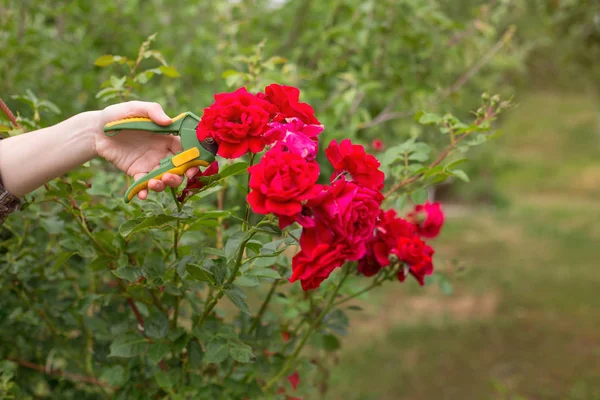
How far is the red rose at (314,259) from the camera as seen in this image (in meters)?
0.99

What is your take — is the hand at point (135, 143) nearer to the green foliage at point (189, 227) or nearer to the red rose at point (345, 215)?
the green foliage at point (189, 227)

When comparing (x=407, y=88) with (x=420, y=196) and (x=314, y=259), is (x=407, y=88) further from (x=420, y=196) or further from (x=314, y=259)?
(x=314, y=259)

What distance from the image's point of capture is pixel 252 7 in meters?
3.25

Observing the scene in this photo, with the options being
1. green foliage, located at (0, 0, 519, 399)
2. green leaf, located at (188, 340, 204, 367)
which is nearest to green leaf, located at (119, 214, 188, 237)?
green foliage, located at (0, 0, 519, 399)

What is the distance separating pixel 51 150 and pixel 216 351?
0.55 m

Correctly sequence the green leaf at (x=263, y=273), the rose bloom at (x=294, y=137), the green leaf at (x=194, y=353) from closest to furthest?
1. the rose bloom at (x=294, y=137)
2. the green leaf at (x=263, y=273)
3. the green leaf at (x=194, y=353)

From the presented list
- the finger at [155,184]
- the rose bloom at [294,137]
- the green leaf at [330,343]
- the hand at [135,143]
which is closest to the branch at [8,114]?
the hand at [135,143]

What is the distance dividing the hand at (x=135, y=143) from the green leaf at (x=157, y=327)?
449 millimetres

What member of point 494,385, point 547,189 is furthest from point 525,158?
point 494,385

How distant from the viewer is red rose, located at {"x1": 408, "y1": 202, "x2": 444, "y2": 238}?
5.67 ft

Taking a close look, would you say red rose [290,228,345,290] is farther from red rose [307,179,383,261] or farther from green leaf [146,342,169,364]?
green leaf [146,342,169,364]

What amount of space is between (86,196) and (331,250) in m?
0.70

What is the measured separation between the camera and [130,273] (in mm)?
1363

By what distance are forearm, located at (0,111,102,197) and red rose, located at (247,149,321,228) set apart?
411 millimetres
